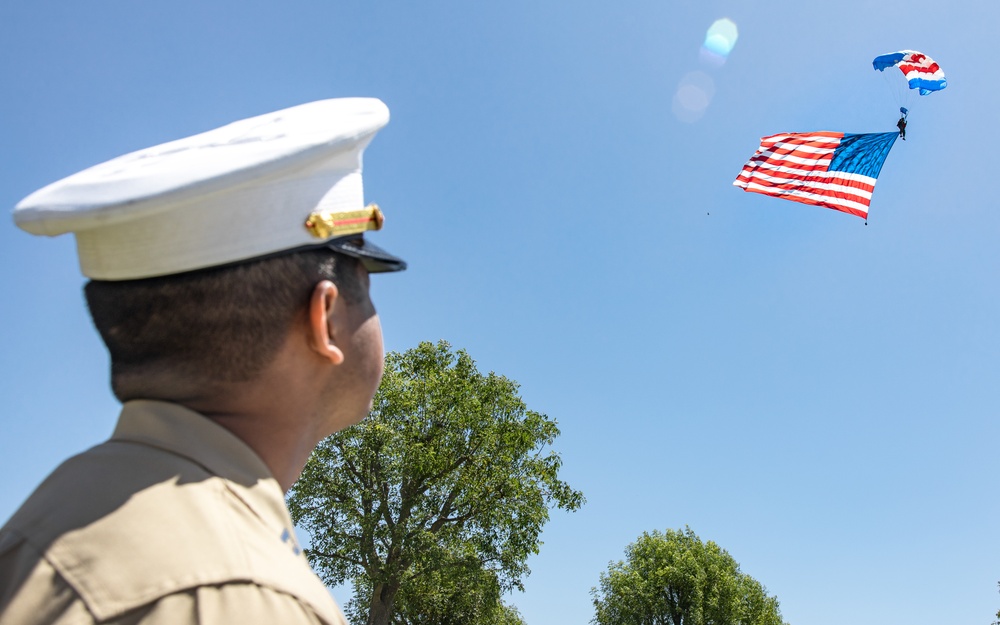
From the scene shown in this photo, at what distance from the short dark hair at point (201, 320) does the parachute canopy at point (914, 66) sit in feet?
69.8

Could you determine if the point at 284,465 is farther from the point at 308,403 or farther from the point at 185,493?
the point at 185,493

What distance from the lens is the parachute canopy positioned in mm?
18641

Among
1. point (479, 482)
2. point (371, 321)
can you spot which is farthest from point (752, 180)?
point (371, 321)

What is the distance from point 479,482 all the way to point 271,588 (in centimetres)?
2129

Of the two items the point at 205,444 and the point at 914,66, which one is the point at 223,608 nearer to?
the point at 205,444

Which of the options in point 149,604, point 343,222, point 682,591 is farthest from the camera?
point 682,591

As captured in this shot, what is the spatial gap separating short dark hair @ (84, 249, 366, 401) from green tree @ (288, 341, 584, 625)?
65.7 ft

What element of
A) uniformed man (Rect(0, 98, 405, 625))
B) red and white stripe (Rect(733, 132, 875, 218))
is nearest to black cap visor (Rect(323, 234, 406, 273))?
uniformed man (Rect(0, 98, 405, 625))

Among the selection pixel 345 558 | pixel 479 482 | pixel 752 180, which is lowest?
pixel 345 558

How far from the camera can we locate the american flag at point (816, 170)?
51.2 ft

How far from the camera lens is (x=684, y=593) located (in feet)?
143

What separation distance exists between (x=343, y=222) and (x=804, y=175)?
16.1m

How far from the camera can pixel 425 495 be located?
2200cm

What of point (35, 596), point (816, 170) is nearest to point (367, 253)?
point (35, 596)
